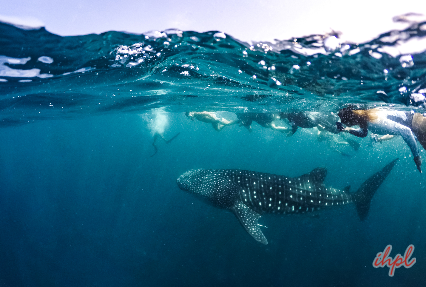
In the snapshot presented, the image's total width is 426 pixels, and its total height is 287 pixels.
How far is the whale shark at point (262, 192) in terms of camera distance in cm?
842

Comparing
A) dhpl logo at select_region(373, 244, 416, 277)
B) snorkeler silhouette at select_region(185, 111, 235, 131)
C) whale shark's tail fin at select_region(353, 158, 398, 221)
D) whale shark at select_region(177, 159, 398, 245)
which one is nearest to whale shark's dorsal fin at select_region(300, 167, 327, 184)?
whale shark at select_region(177, 159, 398, 245)

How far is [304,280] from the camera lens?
1497 cm

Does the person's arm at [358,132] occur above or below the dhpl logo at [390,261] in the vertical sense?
above

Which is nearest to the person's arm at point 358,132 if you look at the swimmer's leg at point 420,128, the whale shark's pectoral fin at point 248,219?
the swimmer's leg at point 420,128

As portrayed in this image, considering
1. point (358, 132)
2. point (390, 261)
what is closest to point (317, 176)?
point (358, 132)

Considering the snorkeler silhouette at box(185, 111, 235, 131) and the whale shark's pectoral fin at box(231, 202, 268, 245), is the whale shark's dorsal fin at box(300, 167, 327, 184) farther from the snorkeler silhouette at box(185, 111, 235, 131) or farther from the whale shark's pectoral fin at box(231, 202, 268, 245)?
the snorkeler silhouette at box(185, 111, 235, 131)

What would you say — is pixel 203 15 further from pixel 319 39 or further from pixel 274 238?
pixel 274 238

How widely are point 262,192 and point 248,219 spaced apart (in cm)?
137

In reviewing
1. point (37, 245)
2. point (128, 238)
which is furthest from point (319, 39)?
point (37, 245)

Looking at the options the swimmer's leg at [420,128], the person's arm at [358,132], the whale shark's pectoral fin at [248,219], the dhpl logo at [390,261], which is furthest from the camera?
the dhpl logo at [390,261]

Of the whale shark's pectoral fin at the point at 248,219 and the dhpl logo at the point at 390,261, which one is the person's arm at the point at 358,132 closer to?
the whale shark's pectoral fin at the point at 248,219

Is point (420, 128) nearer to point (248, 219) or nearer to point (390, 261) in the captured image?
point (248, 219)

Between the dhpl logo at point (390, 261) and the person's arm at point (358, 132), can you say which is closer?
the person's arm at point (358, 132)

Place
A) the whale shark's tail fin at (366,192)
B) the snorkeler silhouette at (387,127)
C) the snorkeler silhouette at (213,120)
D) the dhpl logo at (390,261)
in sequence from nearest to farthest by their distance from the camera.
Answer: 1. the snorkeler silhouette at (387,127)
2. the whale shark's tail fin at (366,192)
3. the dhpl logo at (390,261)
4. the snorkeler silhouette at (213,120)
